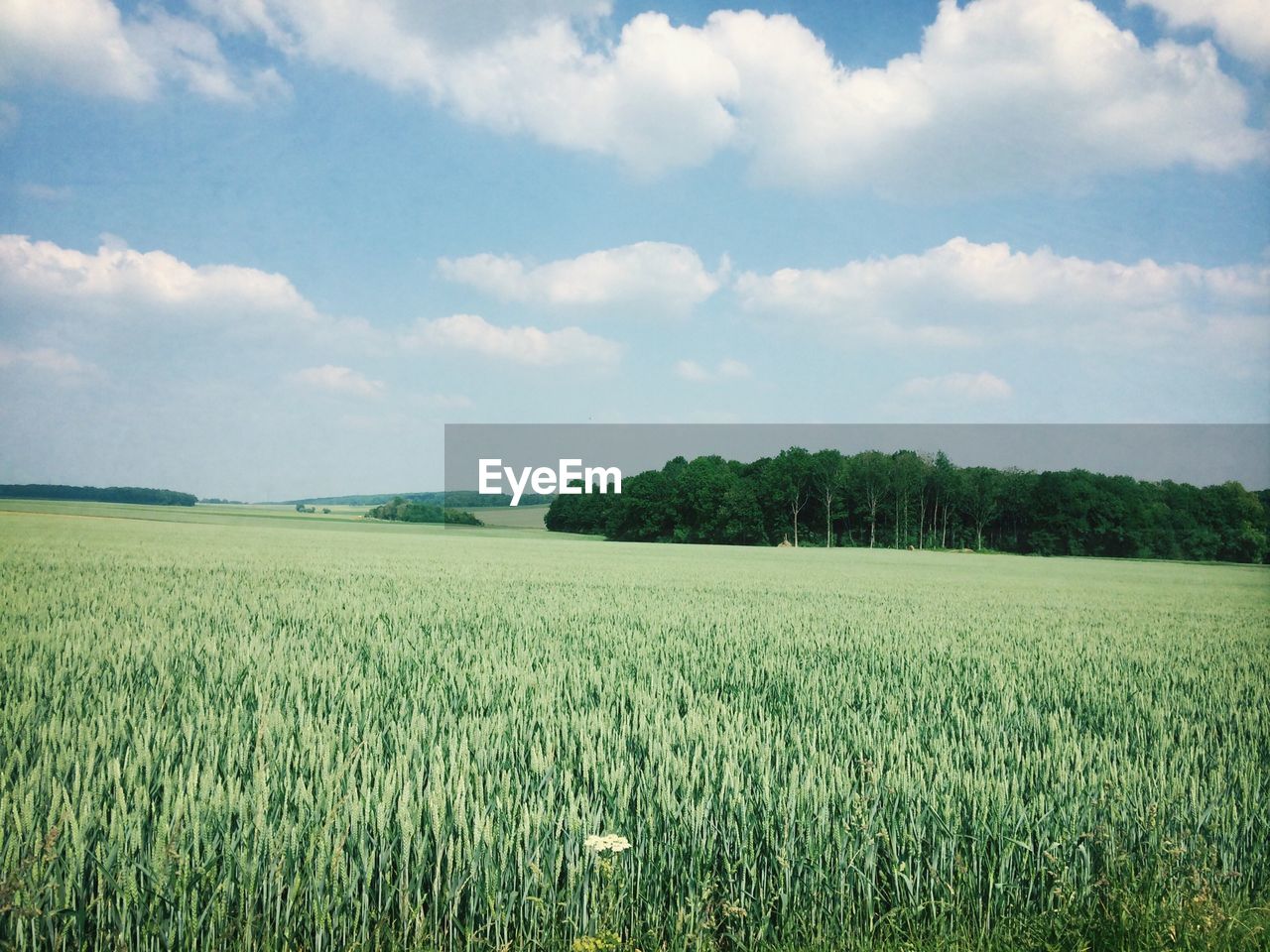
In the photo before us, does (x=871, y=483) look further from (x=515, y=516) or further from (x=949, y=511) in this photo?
(x=515, y=516)

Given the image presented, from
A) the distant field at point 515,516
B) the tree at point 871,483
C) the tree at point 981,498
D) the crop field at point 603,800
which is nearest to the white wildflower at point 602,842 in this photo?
the crop field at point 603,800

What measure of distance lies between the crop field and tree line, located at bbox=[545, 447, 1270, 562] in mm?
71019

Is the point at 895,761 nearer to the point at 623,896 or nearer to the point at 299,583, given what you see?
the point at 623,896

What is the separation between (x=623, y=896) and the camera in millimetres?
3064

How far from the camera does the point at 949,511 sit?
3159 inches

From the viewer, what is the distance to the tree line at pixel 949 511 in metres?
75.4

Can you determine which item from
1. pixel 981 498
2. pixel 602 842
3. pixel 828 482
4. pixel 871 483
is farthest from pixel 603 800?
pixel 981 498

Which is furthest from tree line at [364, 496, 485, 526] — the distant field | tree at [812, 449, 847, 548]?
tree at [812, 449, 847, 548]

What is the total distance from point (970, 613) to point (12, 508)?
3273 inches

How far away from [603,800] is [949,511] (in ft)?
277

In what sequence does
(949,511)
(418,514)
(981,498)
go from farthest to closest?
(418,514), (949,511), (981,498)

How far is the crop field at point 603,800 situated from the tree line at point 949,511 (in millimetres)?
71019

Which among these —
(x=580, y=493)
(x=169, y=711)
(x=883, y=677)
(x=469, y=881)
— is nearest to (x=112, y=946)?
(x=469, y=881)

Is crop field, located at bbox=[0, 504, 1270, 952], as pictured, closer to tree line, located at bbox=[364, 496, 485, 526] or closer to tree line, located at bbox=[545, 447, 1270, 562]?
tree line, located at bbox=[545, 447, 1270, 562]
